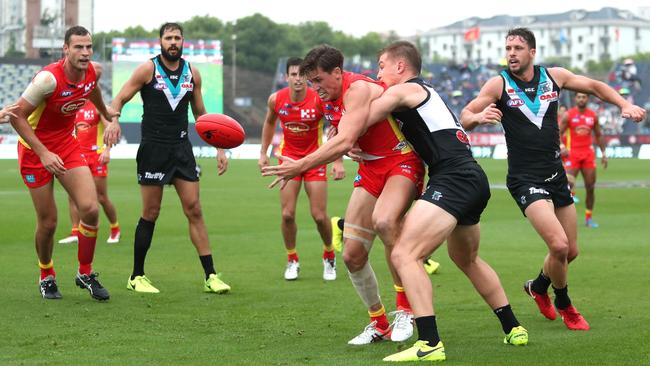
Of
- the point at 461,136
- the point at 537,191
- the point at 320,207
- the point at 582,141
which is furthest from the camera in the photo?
the point at 582,141

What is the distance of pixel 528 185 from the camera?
30.8 ft

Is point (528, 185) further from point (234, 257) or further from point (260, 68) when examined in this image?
point (260, 68)

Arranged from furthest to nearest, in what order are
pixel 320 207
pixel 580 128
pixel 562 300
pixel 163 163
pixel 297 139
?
pixel 580 128 → pixel 297 139 → pixel 320 207 → pixel 163 163 → pixel 562 300

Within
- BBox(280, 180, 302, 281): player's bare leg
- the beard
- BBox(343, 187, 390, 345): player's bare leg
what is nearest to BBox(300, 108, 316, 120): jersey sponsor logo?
BBox(280, 180, 302, 281): player's bare leg

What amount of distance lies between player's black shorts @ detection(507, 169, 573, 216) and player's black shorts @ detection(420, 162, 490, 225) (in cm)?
146

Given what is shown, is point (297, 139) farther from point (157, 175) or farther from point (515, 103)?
point (515, 103)

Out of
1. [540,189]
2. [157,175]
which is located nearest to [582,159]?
[157,175]

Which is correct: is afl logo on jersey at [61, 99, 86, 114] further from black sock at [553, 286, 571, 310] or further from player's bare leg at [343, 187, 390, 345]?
black sock at [553, 286, 571, 310]

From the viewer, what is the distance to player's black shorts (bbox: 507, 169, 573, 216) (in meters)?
9.33

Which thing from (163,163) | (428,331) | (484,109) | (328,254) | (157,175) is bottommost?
(328,254)

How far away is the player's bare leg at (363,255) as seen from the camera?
851 centimetres

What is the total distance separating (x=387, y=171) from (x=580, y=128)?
14.2m

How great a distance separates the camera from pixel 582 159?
69.9 ft

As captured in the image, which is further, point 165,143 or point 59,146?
point 165,143
